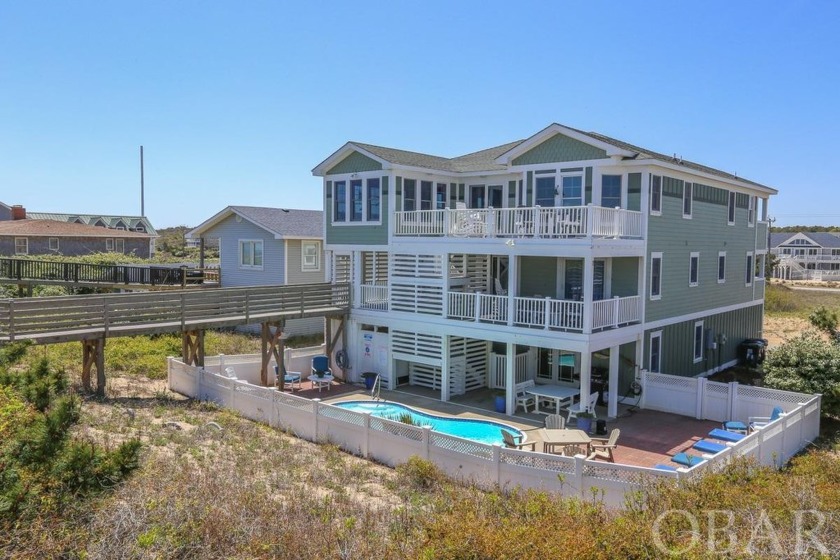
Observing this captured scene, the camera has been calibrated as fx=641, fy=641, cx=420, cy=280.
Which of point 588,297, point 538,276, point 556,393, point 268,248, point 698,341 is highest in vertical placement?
point 268,248

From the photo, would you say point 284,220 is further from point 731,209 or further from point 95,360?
point 731,209

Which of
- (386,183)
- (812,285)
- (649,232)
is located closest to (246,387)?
(386,183)

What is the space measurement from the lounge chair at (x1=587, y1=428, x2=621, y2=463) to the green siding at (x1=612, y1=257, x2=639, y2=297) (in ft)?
18.8

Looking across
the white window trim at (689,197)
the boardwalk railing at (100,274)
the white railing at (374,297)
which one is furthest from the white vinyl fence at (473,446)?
the boardwalk railing at (100,274)

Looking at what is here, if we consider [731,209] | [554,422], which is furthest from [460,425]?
[731,209]

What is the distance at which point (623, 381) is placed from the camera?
60.4 ft

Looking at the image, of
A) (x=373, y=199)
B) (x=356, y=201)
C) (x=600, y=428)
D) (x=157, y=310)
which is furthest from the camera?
(x=356, y=201)

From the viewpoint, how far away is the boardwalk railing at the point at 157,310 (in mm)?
15336

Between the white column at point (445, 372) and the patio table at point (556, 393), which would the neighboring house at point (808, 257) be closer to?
the patio table at point (556, 393)

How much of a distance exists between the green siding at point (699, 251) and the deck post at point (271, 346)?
10820mm

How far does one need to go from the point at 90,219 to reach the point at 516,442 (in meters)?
59.6

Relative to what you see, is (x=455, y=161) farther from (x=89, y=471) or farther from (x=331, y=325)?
(x=89, y=471)

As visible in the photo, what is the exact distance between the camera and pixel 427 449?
12.5m

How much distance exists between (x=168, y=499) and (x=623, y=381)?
45.7ft
